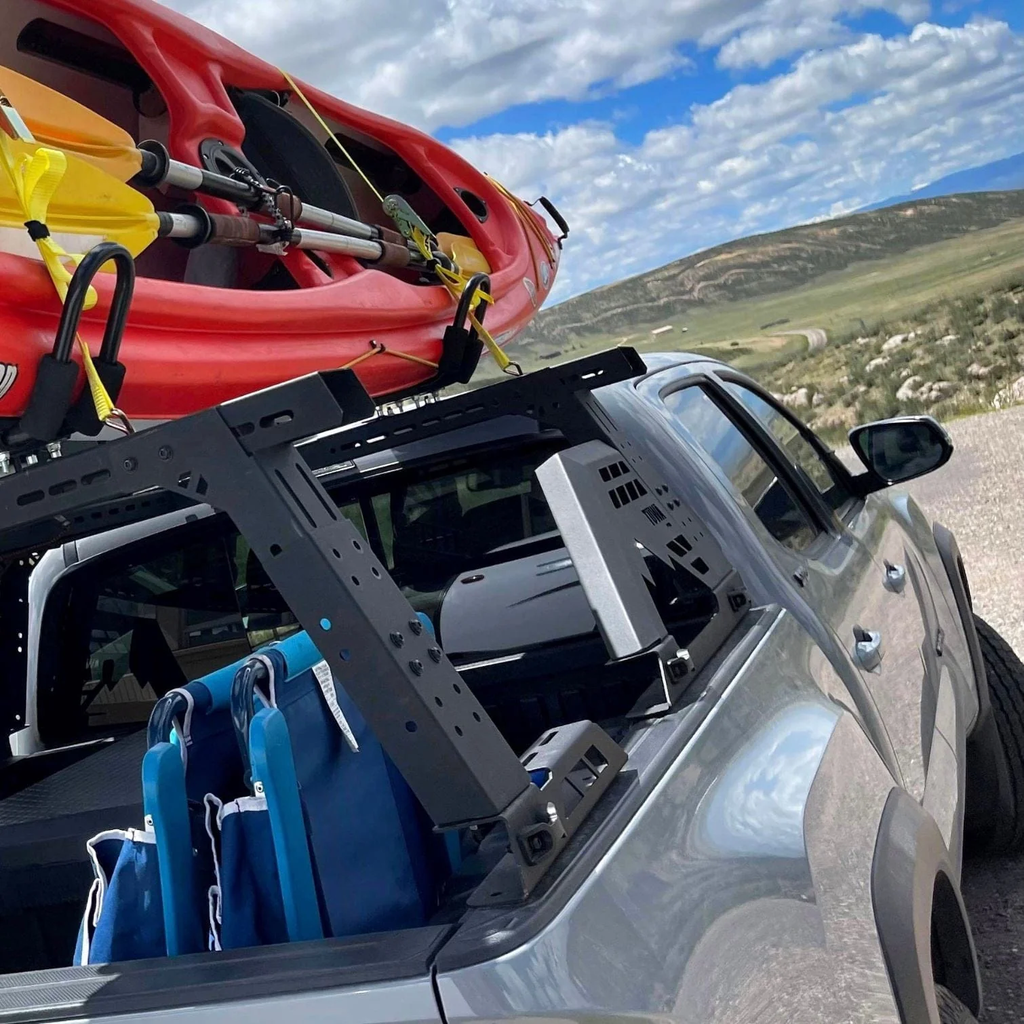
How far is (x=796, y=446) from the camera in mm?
3568

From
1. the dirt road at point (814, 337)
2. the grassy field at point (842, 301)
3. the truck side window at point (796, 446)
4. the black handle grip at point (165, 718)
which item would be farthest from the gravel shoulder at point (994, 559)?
the grassy field at point (842, 301)

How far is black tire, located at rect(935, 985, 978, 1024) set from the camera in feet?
6.74

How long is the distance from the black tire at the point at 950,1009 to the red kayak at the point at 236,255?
1.71m

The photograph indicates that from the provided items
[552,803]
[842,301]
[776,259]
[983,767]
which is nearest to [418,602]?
[552,803]

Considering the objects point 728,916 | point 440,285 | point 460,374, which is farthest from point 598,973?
point 440,285

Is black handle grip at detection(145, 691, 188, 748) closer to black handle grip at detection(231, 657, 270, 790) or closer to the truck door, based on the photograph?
black handle grip at detection(231, 657, 270, 790)

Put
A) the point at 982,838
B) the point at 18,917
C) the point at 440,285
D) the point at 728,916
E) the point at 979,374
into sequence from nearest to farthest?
the point at 728,916, the point at 18,917, the point at 440,285, the point at 982,838, the point at 979,374

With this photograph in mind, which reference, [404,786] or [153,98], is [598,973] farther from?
[153,98]

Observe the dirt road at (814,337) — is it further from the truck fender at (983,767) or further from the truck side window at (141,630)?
the truck side window at (141,630)

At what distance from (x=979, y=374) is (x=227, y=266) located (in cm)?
2318

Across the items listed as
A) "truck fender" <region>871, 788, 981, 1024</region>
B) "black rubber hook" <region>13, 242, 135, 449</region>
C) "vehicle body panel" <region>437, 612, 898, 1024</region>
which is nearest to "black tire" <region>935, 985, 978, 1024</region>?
"truck fender" <region>871, 788, 981, 1024</region>

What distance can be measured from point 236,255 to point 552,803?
6.94 ft

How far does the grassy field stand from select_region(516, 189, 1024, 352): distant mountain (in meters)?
1.47

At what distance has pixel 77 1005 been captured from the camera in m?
1.33
